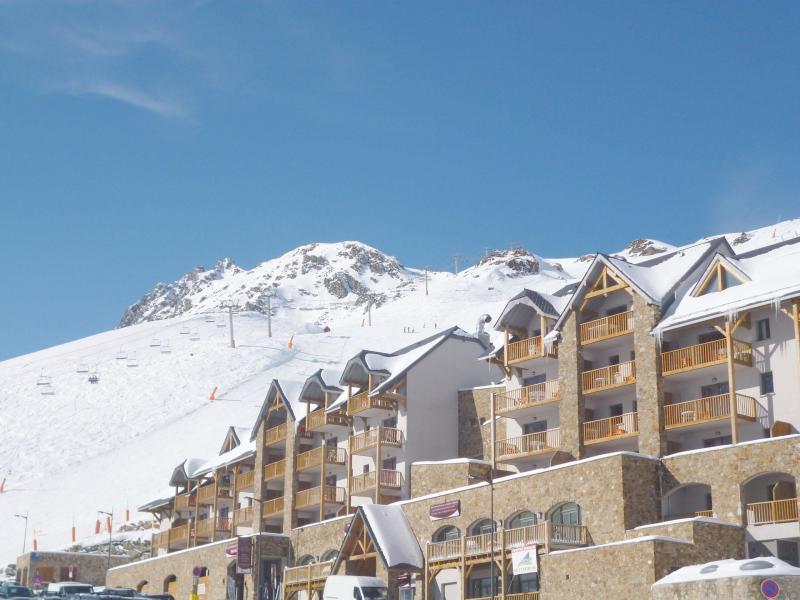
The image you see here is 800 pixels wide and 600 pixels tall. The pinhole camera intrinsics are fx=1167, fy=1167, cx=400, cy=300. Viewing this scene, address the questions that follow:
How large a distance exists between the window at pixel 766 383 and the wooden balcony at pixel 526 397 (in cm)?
1059

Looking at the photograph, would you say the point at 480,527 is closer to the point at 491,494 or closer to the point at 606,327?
the point at 491,494

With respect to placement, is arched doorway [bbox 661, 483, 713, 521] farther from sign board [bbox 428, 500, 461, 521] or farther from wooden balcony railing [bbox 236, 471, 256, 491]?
wooden balcony railing [bbox 236, 471, 256, 491]

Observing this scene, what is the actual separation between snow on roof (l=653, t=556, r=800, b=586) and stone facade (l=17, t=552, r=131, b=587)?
54.8 meters

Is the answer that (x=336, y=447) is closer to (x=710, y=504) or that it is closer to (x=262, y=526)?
(x=262, y=526)

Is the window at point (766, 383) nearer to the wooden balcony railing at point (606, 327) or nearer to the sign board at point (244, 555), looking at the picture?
the wooden balcony railing at point (606, 327)

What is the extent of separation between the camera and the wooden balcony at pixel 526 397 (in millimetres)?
55016

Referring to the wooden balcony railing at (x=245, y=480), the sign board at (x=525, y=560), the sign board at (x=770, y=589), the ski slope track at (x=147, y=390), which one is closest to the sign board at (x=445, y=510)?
the sign board at (x=525, y=560)

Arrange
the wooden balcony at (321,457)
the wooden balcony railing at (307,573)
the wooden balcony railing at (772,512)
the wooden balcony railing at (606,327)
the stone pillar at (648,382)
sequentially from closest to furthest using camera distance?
1. the wooden balcony railing at (772,512)
2. the stone pillar at (648,382)
3. the wooden balcony railing at (606,327)
4. the wooden balcony railing at (307,573)
5. the wooden balcony at (321,457)

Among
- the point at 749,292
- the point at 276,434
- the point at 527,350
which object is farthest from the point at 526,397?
the point at 276,434

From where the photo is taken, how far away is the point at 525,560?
45062mm

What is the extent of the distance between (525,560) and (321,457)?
22816mm

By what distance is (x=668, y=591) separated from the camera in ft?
114

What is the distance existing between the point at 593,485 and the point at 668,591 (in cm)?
1047

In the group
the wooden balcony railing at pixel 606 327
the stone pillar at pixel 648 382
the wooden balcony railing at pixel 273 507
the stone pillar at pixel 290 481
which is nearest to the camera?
the stone pillar at pixel 648 382
